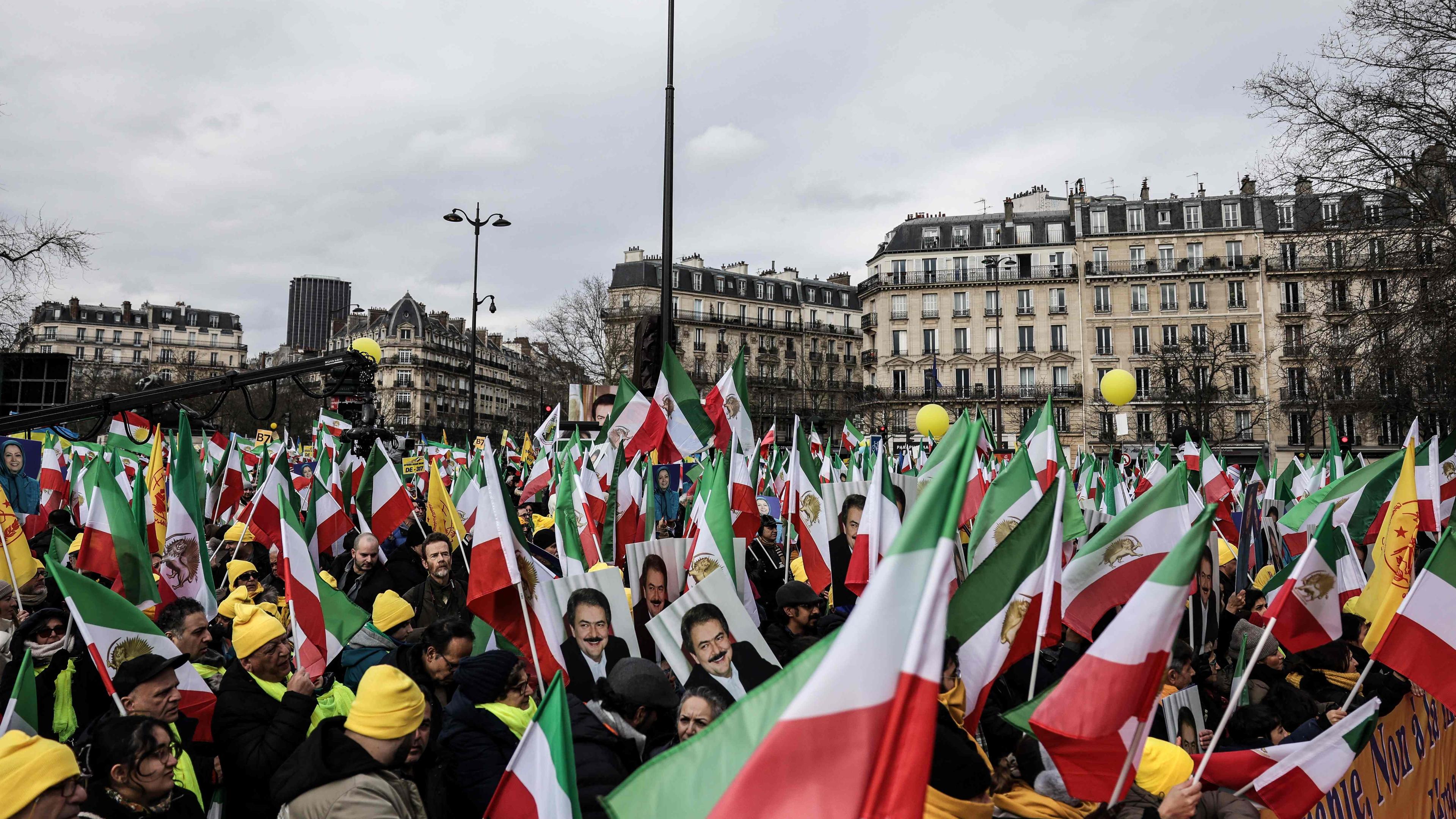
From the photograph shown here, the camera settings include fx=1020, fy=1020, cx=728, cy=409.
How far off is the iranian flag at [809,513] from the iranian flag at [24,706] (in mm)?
5003

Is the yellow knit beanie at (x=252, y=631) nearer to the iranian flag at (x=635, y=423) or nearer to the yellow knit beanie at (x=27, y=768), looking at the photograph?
the yellow knit beanie at (x=27, y=768)

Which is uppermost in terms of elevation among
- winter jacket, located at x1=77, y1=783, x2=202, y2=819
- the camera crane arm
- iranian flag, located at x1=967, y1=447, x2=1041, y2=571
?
the camera crane arm

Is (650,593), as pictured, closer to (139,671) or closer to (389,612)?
(389,612)

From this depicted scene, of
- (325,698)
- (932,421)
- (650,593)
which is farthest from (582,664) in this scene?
(932,421)

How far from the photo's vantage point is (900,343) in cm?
6931

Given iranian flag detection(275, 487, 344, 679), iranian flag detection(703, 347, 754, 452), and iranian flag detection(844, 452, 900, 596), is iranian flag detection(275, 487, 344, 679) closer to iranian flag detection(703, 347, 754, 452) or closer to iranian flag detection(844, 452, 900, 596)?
iranian flag detection(844, 452, 900, 596)

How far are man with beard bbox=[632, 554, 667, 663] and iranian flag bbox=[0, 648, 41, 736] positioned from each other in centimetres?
310

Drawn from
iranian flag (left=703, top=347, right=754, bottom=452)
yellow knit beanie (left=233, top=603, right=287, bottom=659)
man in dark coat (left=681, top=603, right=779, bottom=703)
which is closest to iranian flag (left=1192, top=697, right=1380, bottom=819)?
man in dark coat (left=681, top=603, right=779, bottom=703)

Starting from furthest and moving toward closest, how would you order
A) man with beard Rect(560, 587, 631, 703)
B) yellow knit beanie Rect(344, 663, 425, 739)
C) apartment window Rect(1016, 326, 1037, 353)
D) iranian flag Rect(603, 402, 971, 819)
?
apartment window Rect(1016, 326, 1037, 353) → man with beard Rect(560, 587, 631, 703) → yellow knit beanie Rect(344, 663, 425, 739) → iranian flag Rect(603, 402, 971, 819)

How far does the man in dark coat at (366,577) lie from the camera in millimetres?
7043

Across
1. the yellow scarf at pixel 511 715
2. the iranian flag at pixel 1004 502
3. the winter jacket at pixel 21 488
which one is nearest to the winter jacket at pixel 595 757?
the yellow scarf at pixel 511 715

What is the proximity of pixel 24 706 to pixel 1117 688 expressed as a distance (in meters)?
3.98

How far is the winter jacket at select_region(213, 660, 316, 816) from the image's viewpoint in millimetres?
3883

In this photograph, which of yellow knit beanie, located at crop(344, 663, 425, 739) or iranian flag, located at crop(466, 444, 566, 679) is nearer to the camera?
yellow knit beanie, located at crop(344, 663, 425, 739)
